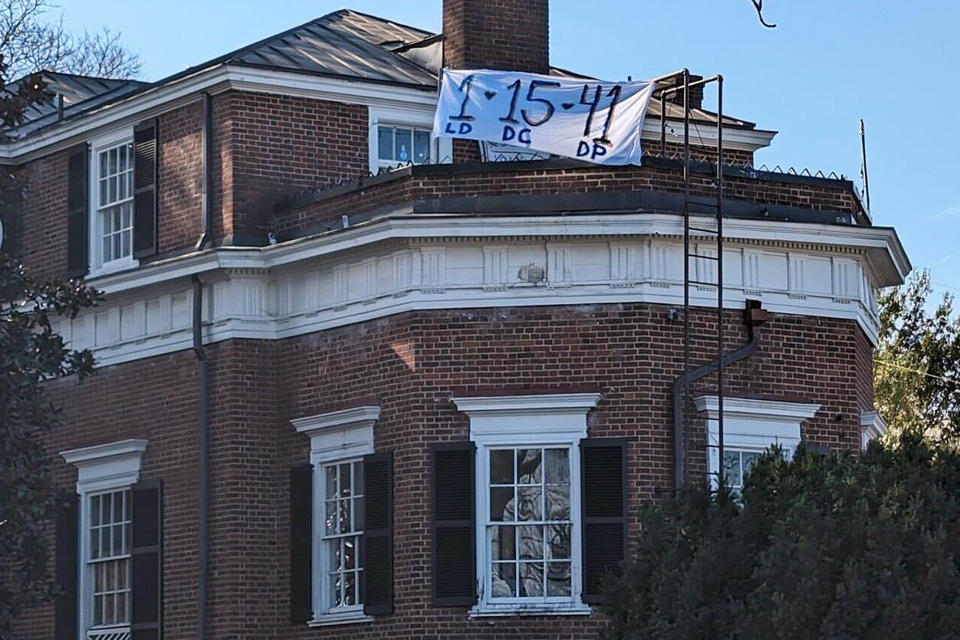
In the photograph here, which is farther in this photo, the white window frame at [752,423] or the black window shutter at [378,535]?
the black window shutter at [378,535]

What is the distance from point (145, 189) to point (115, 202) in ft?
2.57

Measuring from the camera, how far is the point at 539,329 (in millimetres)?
26562

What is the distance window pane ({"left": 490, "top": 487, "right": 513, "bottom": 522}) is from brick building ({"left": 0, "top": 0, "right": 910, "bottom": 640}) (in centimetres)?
4

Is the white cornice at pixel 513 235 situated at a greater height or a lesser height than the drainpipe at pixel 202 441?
greater

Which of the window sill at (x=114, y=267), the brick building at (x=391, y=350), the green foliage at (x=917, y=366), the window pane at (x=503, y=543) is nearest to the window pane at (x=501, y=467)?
the brick building at (x=391, y=350)

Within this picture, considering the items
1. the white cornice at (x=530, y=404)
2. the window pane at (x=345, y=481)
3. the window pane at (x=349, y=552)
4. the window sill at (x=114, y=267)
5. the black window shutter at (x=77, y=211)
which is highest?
the black window shutter at (x=77, y=211)

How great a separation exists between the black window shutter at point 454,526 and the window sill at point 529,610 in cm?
15

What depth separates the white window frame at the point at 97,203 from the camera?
30469mm

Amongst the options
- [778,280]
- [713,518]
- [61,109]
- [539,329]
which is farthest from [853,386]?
[61,109]

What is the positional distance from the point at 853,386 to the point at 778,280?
1.67 meters

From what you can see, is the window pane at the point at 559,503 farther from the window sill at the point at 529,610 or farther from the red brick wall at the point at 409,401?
the window sill at the point at 529,610

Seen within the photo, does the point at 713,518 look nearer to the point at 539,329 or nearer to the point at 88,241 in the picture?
the point at 539,329

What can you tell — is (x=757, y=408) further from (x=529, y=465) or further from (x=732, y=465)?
(x=529, y=465)

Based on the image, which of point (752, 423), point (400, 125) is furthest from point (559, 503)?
point (400, 125)
